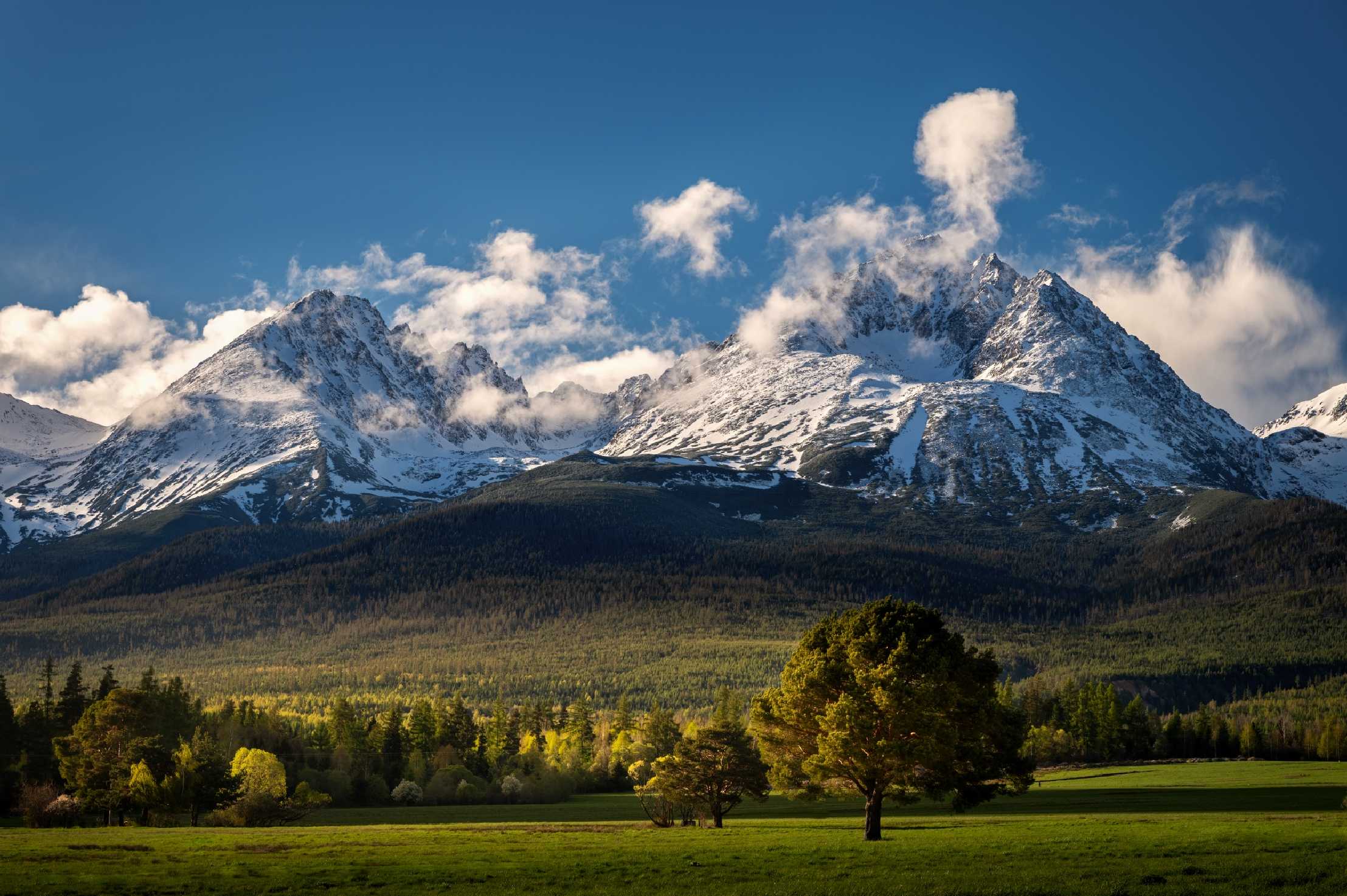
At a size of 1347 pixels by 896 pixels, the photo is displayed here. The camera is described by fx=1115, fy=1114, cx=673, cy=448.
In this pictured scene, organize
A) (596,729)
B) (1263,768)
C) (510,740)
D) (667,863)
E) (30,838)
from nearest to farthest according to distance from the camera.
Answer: (667,863), (30,838), (1263,768), (510,740), (596,729)

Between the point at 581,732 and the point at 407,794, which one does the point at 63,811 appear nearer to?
the point at 407,794

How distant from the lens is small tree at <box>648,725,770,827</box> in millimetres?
74500

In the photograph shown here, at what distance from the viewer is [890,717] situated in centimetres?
5497

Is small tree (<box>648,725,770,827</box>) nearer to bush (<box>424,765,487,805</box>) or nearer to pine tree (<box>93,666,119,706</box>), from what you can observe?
bush (<box>424,765,487,805</box>)

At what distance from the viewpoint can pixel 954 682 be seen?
5612 cm

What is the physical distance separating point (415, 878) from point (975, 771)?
104ft

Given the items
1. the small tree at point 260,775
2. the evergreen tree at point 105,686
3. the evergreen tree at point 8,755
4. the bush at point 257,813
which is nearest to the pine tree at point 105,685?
the evergreen tree at point 105,686

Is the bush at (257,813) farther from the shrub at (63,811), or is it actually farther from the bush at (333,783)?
the bush at (333,783)

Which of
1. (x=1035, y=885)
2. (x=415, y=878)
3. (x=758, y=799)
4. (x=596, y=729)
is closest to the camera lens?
(x=1035, y=885)

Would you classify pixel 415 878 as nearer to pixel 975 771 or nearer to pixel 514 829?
pixel 514 829

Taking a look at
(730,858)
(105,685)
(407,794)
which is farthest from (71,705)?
(730,858)

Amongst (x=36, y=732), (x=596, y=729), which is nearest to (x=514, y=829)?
(x=36, y=732)

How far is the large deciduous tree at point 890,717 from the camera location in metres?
55.2

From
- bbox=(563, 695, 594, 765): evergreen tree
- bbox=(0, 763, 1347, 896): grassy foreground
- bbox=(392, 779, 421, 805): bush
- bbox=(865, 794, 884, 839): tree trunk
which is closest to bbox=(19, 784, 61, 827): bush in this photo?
bbox=(0, 763, 1347, 896): grassy foreground
